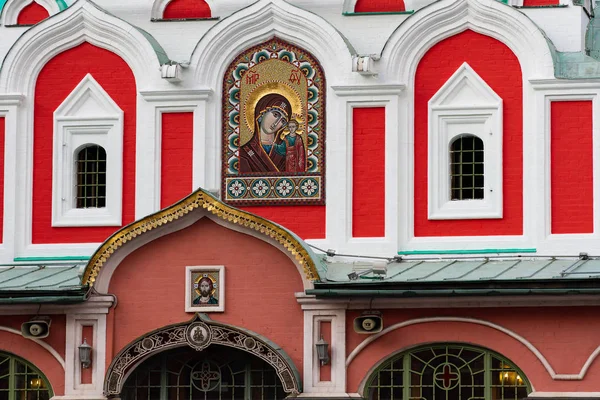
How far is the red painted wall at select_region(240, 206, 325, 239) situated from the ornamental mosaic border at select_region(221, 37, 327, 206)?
0.33ft

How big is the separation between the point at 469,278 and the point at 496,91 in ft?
11.8

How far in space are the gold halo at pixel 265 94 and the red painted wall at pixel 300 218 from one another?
3.86 ft

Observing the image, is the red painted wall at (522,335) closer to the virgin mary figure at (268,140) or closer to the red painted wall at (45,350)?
the virgin mary figure at (268,140)

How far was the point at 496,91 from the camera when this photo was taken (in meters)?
29.9

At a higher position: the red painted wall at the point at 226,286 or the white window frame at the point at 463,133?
the white window frame at the point at 463,133

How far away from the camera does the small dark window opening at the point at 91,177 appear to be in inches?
1218

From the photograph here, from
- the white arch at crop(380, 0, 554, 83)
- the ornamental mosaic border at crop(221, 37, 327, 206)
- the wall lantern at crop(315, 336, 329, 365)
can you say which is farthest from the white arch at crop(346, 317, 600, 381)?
the white arch at crop(380, 0, 554, 83)

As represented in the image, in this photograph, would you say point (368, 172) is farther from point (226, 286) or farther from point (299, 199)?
point (226, 286)

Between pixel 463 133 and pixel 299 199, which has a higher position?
pixel 463 133

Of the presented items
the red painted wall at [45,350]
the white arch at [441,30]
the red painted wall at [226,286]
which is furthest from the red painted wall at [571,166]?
the red painted wall at [45,350]

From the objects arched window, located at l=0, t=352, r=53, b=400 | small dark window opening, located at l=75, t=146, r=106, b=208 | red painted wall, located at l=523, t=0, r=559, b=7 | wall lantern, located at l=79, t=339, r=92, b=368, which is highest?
red painted wall, located at l=523, t=0, r=559, b=7

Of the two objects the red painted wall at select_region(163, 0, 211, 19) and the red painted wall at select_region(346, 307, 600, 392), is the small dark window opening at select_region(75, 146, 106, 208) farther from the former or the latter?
the red painted wall at select_region(346, 307, 600, 392)

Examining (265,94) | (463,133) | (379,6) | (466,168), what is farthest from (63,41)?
(466,168)

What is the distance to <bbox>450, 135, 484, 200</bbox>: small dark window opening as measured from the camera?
29.9m
